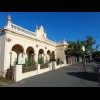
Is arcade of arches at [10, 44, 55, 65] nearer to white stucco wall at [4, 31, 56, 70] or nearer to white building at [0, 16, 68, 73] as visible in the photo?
white building at [0, 16, 68, 73]

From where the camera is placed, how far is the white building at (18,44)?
13431 mm

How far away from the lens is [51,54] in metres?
26.5

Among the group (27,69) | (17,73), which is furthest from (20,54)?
(17,73)

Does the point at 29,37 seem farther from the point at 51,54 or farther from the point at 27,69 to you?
the point at 51,54

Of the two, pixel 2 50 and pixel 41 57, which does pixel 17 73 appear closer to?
pixel 2 50

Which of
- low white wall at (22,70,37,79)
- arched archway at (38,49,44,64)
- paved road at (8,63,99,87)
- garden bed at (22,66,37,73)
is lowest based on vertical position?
paved road at (8,63,99,87)

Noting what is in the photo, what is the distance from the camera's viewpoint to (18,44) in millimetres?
15789

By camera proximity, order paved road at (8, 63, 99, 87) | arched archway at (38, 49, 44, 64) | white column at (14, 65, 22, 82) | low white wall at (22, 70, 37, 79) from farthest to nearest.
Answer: arched archway at (38, 49, 44, 64)
low white wall at (22, 70, 37, 79)
white column at (14, 65, 22, 82)
paved road at (8, 63, 99, 87)

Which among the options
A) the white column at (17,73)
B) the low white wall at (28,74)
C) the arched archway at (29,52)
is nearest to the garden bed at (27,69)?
the low white wall at (28,74)

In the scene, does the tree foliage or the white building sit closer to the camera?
the white building

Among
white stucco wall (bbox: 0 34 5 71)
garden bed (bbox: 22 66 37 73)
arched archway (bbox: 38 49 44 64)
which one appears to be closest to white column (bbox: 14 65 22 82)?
garden bed (bbox: 22 66 37 73)

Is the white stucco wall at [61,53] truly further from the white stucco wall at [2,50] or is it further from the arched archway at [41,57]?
the white stucco wall at [2,50]

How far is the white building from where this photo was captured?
44.1 feet

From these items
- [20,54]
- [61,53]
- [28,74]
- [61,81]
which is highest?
[61,53]
